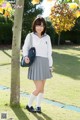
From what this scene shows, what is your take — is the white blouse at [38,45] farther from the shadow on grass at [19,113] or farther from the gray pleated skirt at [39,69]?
the shadow on grass at [19,113]

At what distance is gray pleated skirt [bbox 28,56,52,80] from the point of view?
19.8 ft

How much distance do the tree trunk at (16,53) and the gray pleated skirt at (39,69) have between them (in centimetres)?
54

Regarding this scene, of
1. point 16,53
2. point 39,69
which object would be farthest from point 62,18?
point 39,69

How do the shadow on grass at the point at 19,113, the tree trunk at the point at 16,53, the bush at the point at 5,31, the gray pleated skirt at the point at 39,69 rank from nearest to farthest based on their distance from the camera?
the shadow on grass at the point at 19,113, the gray pleated skirt at the point at 39,69, the tree trunk at the point at 16,53, the bush at the point at 5,31

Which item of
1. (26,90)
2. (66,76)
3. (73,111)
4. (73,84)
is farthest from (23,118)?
(66,76)

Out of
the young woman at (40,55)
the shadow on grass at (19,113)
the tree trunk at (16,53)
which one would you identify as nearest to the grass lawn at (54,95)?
the shadow on grass at (19,113)

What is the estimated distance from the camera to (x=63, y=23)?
37.5 meters

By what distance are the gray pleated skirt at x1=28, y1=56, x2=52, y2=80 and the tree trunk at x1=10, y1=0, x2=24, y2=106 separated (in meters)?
0.54

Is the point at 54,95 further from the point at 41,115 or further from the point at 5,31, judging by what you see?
the point at 5,31

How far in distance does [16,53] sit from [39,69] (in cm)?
72

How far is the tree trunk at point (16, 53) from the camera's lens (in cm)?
642

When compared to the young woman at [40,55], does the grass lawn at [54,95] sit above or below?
below

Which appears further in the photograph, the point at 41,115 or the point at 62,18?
the point at 62,18

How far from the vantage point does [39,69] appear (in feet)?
19.9
